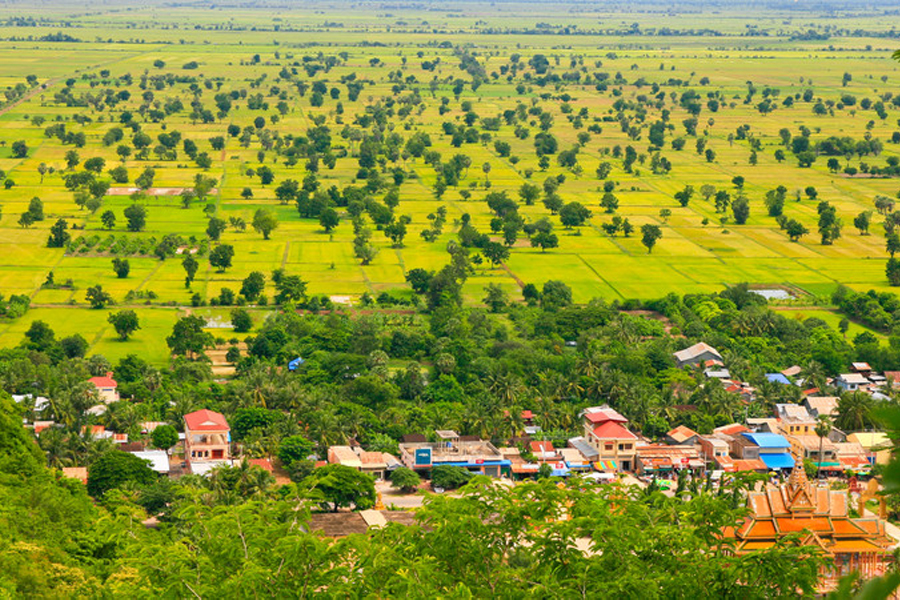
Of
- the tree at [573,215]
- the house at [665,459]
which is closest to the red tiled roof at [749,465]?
the house at [665,459]

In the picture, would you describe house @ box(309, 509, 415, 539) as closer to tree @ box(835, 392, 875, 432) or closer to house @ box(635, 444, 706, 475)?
house @ box(635, 444, 706, 475)

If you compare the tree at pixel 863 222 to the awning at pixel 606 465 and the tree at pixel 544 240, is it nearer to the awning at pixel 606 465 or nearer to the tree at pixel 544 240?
the tree at pixel 544 240

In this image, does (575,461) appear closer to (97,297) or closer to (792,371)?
(792,371)

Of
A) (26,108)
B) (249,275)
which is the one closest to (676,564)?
(249,275)

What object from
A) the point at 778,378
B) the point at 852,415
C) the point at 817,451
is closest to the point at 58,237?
the point at 778,378

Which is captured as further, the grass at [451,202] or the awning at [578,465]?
the grass at [451,202]

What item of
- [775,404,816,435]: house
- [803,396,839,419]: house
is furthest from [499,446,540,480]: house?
[803,396,839,419]: house
